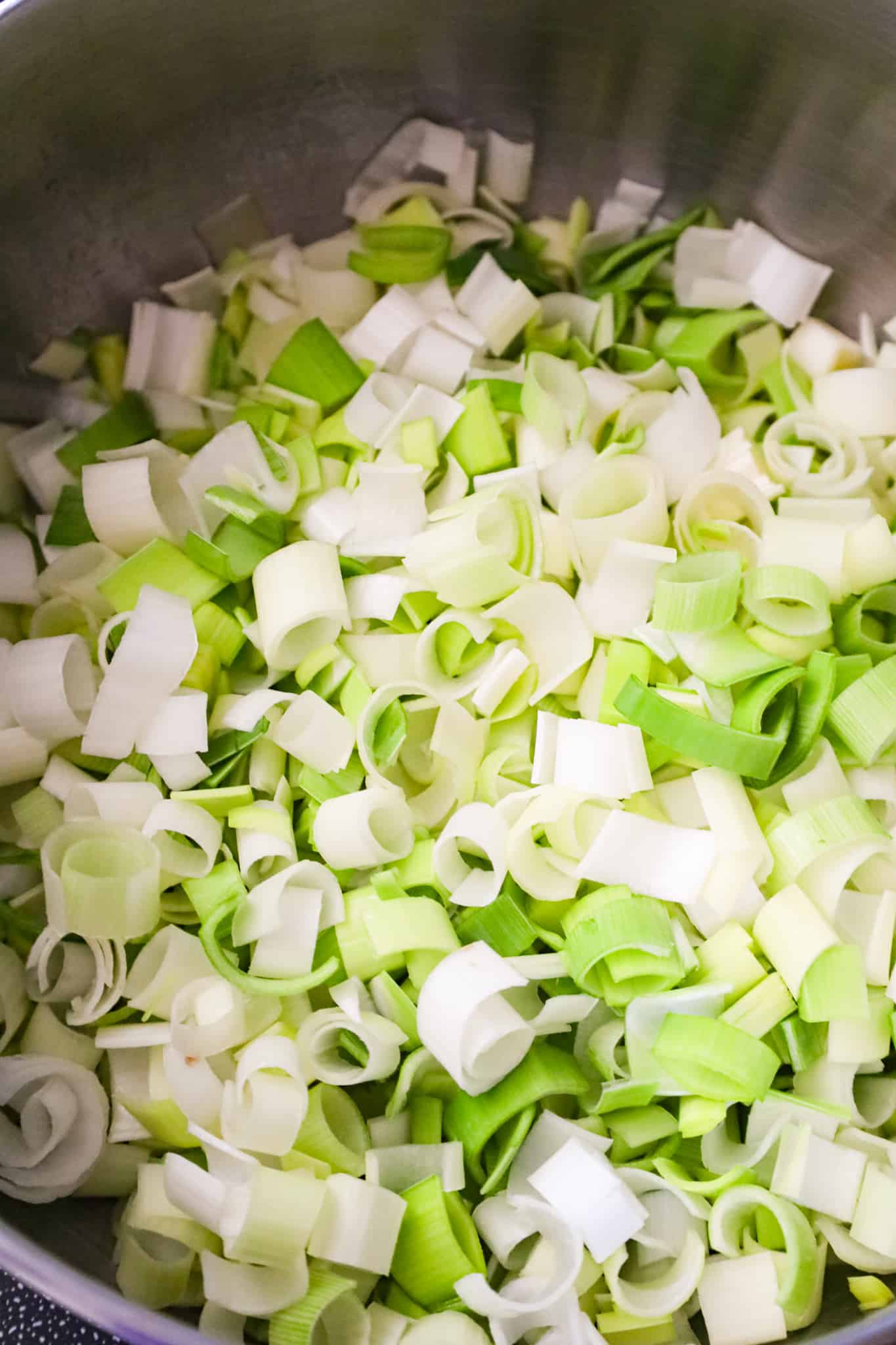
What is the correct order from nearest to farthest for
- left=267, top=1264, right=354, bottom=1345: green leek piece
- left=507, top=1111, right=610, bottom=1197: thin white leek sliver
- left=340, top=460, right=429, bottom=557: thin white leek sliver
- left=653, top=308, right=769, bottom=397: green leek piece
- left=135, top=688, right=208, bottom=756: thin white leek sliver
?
left=267, top=1264, right=354, bottom=1345: green leek piece → left=507, top=1111, right=610, bottom=1197: thin white leek sliver → left=135, top=688, right=208, bottom=756: thin white leek sliver → left=340, top=460, right=429, bottom=557: thin white leek sliver → left=653, top=308, right=769, bottom=397: green leek piece

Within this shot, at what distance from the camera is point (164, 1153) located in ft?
3.41

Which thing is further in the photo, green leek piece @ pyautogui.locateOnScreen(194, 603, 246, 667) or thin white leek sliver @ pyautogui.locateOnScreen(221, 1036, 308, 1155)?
green leek piece @ pyautogui.locateOnScreen(194, 603, 246, 667)

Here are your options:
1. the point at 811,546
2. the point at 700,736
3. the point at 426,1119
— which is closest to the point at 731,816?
the point at 700,736

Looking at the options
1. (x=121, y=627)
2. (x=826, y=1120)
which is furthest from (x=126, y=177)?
(x=826, y=1120)

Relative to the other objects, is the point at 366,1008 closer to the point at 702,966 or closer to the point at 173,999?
the point at 173,999

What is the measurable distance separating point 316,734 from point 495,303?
1.90 ft

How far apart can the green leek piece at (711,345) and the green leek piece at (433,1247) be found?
93 cm

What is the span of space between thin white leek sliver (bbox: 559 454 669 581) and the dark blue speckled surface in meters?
0.86

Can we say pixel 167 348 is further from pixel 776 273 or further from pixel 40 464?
pixel 776 273

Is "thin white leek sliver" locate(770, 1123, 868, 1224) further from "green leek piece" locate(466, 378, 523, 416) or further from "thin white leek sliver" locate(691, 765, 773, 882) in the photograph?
"green leek piece" locate(466, 378, 523, 416)

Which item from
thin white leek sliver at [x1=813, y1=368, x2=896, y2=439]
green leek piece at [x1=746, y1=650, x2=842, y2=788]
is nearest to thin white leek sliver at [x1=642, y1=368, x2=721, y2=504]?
thin white leek sliver at [x1=813, y1=368, x2=896, y2=439]

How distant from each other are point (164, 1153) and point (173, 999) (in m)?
0.15

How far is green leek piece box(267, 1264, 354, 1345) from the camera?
90 centimetres

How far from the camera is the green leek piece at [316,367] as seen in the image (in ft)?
4.27
